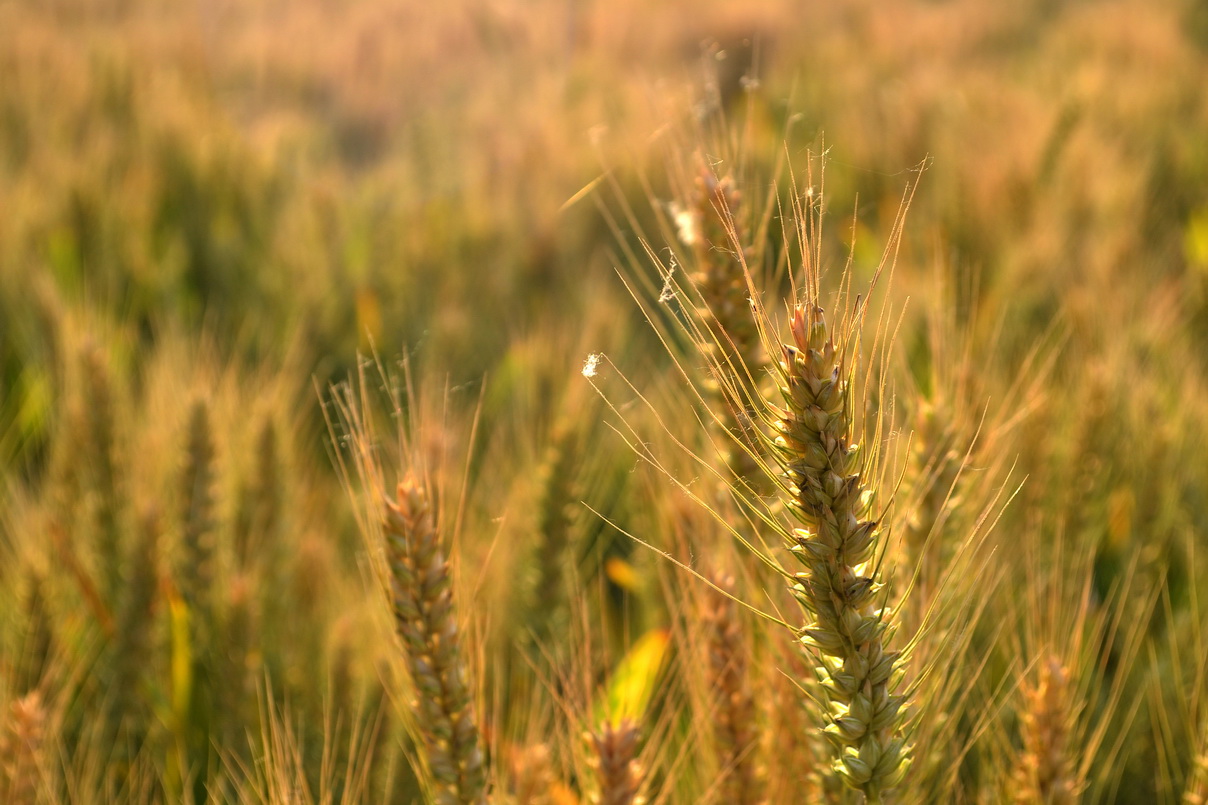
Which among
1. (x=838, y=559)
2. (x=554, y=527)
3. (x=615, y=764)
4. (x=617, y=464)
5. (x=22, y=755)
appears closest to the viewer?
(x=838, y=559)

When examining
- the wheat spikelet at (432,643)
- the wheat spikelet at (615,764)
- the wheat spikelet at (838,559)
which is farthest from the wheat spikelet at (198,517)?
the wheat spikelet at (838,559)

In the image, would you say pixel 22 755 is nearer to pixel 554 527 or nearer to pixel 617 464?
pixel 554 527

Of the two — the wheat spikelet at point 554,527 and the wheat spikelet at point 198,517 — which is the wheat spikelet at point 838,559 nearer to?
the wheat spikelet at point 554,527

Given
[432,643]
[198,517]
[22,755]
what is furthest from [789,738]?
[198,517]

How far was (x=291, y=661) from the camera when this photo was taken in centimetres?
134

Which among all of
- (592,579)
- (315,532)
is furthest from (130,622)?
(592,579)

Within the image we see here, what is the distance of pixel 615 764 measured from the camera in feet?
2.70

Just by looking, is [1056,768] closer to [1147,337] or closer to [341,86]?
[1147,337]

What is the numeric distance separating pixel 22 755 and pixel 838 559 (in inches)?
33.4

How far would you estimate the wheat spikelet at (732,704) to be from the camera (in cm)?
92

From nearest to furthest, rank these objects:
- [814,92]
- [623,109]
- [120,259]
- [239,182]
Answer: [120,259]
[239,182]
[623,109]
[814,92]

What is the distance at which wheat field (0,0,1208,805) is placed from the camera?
2.70ft

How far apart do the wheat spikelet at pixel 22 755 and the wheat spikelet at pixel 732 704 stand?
673mm

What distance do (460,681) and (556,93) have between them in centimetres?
484
